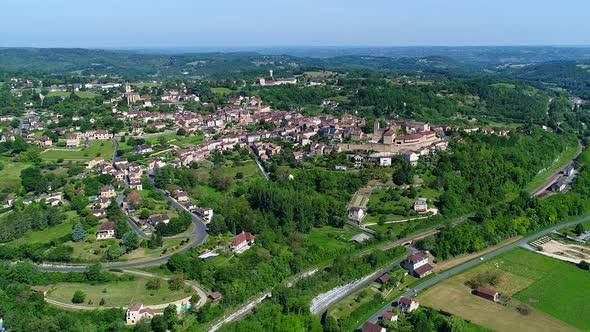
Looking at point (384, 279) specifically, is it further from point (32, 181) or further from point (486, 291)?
point (32, 181)

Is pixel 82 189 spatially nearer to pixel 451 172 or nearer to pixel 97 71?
pixel 451 172

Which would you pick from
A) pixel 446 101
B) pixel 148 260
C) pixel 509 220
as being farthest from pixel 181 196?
pixel 446 101

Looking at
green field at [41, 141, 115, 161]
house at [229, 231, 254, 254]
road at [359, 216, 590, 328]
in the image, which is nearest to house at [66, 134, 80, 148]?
green field at [41, 141, 115, 161]

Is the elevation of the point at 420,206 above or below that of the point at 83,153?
below

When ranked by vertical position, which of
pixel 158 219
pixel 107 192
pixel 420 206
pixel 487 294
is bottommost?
pixel 487 294

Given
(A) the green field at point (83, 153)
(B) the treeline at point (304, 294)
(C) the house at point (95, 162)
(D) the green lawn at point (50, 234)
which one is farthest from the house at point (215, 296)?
(A) the green field at point (83, 153)

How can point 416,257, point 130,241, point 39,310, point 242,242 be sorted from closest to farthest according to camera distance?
point 39,310, point 416,257, point 130,241, point 242,242

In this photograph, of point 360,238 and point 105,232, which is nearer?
point 105,232

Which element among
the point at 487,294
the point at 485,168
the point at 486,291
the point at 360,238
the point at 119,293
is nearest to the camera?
the point at 119,293
